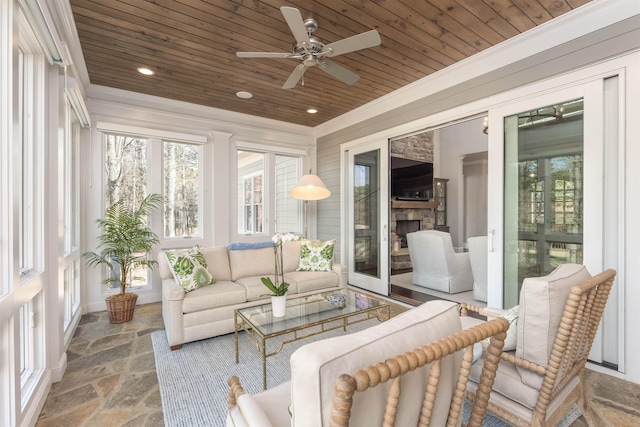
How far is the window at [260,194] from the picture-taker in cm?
526

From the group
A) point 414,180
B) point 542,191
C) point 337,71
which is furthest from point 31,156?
point 414,180

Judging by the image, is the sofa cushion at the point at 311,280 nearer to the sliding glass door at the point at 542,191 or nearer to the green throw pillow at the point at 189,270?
the green throw pillow at the point at 189,270

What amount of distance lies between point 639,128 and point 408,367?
2795mm

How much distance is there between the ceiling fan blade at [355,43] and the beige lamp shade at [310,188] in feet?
5.99

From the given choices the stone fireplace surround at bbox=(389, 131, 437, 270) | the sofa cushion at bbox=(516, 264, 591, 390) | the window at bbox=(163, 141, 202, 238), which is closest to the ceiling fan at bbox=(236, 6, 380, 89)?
the sofa cushion at bbox=(516, 264, 591, 390)

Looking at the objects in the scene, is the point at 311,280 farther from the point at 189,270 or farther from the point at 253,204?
the point at 253,204

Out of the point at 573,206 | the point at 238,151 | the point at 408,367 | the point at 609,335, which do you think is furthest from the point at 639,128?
the point at 238,151

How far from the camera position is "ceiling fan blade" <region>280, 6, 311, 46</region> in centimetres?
188

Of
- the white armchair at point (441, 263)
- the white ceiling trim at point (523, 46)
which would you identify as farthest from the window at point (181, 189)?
the white armchair at point (441, 263)

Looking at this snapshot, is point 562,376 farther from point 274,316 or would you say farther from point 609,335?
point 274,316

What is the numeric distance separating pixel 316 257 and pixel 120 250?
2333 mm

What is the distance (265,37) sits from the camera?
2799 millimetres

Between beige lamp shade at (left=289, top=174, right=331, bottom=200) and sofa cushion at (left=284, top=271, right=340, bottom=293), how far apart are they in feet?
3.46

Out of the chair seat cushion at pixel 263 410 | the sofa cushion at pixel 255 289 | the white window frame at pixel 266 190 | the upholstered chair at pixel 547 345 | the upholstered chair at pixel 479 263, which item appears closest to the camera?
the chair seat cushion at pixel 263 410
